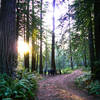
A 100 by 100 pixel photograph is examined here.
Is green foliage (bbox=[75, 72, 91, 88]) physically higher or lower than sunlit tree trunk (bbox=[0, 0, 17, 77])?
lower

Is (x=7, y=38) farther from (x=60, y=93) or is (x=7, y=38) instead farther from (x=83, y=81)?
(x=83, y=81)

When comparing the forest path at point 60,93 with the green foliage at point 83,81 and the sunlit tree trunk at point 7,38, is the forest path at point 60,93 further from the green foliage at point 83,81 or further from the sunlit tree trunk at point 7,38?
the sunlit tree trunk at point 7,38

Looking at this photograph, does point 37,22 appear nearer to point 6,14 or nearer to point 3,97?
point 6,14

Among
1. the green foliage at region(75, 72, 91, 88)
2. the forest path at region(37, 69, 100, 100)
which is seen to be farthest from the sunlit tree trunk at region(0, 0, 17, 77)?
the green foliage at region(75, 72, 91, 88)

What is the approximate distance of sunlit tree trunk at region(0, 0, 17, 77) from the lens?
4305 mm

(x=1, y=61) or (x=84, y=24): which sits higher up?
(x=84, y=24)

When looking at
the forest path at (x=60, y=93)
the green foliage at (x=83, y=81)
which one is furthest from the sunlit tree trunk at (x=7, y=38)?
the green foliage at (x=83, y=81)

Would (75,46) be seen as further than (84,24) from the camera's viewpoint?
Yes

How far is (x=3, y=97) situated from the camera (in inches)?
118

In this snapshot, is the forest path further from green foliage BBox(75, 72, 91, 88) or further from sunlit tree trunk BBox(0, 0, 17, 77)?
sunlit tree trunk BBox(0, 0, 17, 77)

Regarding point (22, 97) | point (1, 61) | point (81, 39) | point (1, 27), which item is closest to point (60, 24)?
point (81, 39)

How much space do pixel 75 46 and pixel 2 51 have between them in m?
5.15

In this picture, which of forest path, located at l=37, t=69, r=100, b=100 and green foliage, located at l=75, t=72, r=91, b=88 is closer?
forest path, located at l=37, t=69, r=100, b=100

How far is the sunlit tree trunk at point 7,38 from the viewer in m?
4.30
